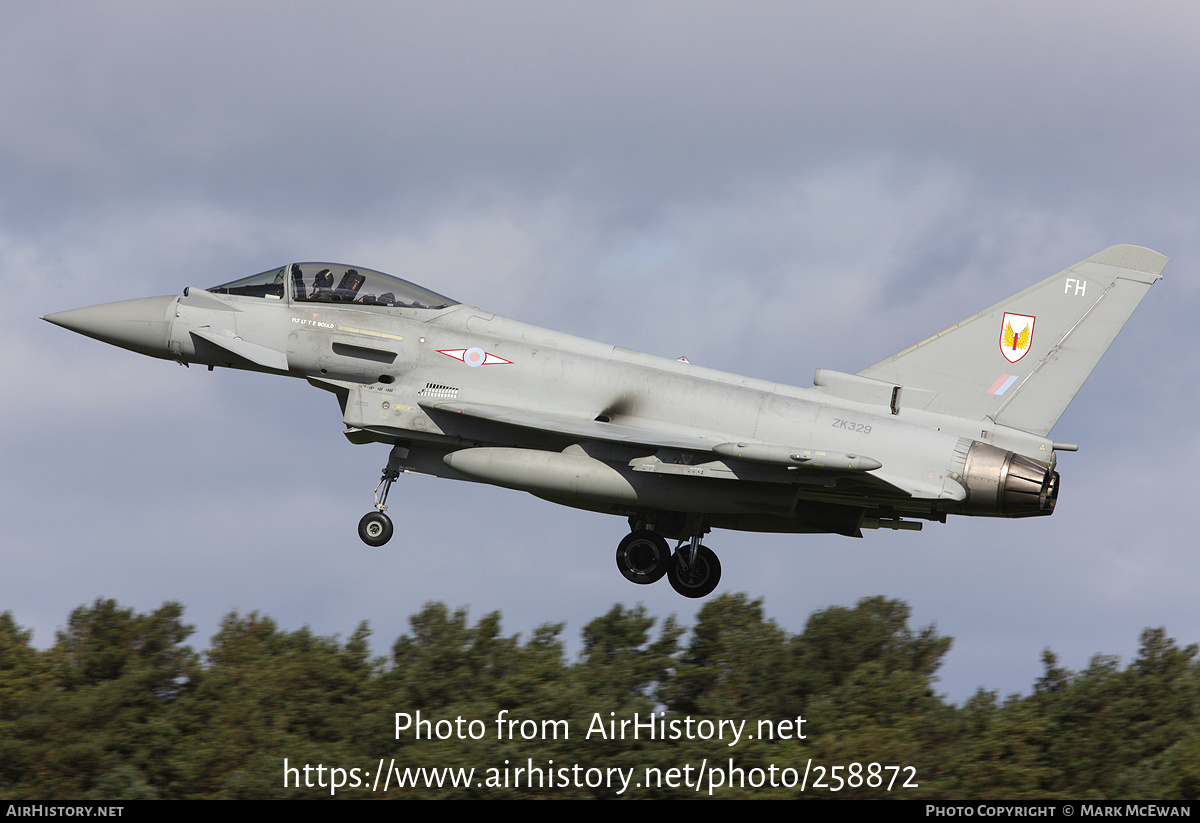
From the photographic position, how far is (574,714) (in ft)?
58.5

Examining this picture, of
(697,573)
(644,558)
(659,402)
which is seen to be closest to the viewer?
(659,402)

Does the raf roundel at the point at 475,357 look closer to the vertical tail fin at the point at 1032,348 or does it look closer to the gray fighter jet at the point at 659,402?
the gray fighter jet at the point at 659,402

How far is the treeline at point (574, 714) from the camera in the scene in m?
16.8

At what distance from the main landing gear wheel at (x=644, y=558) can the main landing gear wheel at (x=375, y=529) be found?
3.16 metres

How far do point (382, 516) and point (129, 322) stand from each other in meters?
4.48

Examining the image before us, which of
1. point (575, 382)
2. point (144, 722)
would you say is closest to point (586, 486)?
point (575, 382)

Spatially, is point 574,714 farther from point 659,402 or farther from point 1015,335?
point 1015,335

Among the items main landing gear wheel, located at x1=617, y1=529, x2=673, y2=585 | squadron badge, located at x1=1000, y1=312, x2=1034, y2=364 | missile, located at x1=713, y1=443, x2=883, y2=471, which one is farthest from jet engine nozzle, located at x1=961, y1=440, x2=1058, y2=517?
main landing gear wheel, located at x1=617, y1=529, x2=673, y2=585

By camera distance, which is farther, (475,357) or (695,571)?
(695,571)

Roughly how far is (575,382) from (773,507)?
3069 millimetres

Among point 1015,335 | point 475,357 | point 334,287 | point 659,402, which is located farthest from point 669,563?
point 334,287

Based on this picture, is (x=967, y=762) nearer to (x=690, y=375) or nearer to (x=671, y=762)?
(x=671, y=762)

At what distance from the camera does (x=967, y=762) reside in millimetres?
17859

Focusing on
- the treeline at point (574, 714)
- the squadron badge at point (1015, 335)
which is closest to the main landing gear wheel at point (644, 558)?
the treeline at point (574, 714)
